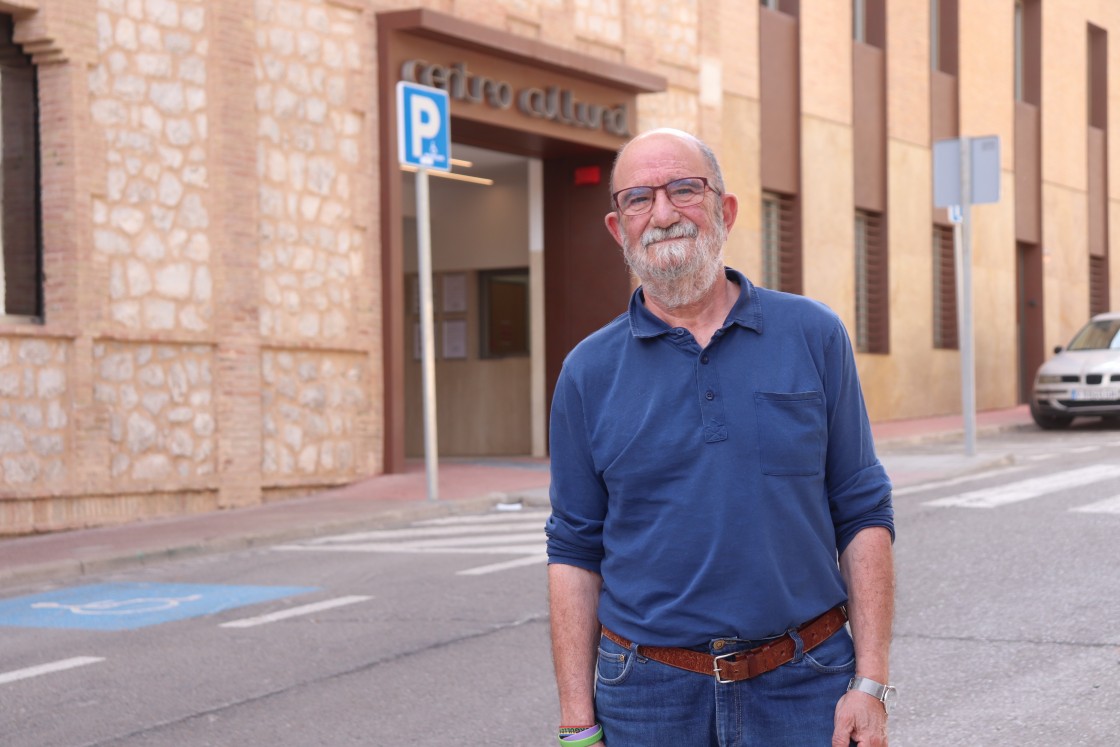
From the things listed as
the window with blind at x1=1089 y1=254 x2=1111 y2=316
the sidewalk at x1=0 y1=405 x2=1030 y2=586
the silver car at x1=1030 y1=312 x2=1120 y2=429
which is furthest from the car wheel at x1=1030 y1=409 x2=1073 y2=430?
the window with blind at x1=1089 y1=254 x2=1111 y2=316

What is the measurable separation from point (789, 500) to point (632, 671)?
41 cm

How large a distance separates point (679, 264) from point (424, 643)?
4.85 m

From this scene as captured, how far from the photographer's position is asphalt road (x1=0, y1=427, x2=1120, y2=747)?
577cm

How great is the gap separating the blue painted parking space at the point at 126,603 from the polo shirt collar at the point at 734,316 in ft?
19.5

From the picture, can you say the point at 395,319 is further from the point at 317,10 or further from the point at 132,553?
the point at 132,553

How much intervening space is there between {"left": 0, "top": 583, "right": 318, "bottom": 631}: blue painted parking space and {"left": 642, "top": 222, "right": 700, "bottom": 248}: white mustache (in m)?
6.00

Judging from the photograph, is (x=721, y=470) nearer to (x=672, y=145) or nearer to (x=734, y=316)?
(x=734, y=316)

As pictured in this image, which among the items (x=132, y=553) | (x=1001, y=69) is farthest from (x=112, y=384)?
(x=1001, y=69)

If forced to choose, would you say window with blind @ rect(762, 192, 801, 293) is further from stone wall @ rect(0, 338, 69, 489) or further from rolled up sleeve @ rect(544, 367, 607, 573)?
rolled up sleeve @ rect(544, 367, 607, 573)

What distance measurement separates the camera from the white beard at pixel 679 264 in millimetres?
2818

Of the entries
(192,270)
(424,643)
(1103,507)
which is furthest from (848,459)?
(192,270)

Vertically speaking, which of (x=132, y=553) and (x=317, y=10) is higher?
(x=317, y=10)

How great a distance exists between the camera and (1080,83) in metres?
33.1

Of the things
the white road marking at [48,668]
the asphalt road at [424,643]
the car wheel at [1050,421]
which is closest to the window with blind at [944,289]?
the car wheel at [1050,421]
